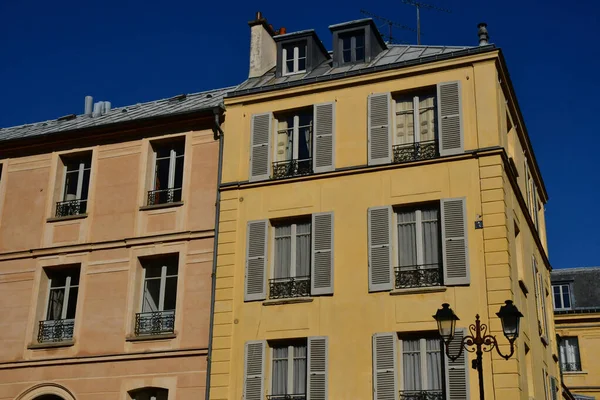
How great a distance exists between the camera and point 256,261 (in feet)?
63.5

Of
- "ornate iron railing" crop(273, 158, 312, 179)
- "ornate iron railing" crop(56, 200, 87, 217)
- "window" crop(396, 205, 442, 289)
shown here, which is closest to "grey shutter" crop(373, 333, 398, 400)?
"window" crop(396, 205, 442, 289)

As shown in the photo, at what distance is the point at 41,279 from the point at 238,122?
21.2 ft

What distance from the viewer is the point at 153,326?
19.9 metres

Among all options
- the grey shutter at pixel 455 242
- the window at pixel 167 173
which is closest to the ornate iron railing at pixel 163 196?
the window at pixel 167 173

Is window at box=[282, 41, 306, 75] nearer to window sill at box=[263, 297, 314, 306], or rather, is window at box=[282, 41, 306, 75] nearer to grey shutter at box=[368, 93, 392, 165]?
grey shutter at box=[368, 93, 392, 165]

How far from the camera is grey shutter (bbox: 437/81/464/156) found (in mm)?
18484

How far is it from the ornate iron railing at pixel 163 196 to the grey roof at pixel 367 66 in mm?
2850

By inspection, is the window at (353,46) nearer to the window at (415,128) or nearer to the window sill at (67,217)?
the window at (415,128)

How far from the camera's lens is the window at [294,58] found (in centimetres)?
2209

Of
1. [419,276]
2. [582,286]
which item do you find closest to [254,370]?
[419,276]

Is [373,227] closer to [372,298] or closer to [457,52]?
[372,298]

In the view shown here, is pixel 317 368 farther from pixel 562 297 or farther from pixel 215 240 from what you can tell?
pixel 562 297

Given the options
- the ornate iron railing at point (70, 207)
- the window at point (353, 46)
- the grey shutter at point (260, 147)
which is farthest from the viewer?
the ornate iron railing at point (70, 207)

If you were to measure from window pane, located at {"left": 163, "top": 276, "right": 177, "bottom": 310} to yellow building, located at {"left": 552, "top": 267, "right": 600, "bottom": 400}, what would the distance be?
23717 millimetres
